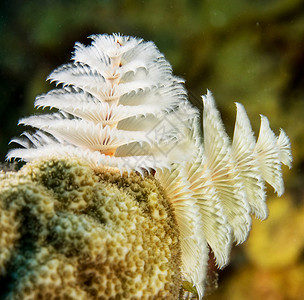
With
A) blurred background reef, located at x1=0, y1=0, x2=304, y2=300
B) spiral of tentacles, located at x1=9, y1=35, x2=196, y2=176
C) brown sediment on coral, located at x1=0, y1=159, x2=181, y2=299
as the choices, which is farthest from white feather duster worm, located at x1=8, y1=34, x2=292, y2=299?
blurred background reef, located at x1=0, y1=0, x2=304, y2=300

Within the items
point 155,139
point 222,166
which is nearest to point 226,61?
point 222,166

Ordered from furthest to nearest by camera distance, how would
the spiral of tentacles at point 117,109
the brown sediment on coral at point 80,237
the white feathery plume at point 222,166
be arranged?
1. the white feathery plume at point 222,166
2. the spiral of tentacles at point 117,109
3. the brown sediment on coral at point 80,237

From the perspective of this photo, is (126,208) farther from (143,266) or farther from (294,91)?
(294,91)

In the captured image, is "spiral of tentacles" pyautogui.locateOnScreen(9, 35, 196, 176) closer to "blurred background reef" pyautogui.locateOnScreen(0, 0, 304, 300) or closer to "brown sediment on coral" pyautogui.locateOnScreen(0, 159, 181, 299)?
"brown sediment on coral" pyautogui.locateOnScreen(0, 159, 181, 299)

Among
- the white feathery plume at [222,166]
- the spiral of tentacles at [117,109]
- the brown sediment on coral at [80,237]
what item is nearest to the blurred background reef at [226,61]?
the white feathery plume at [222,166]

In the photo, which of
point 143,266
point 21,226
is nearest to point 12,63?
point 21,226

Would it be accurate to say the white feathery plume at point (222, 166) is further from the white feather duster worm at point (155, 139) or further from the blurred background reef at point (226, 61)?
the blurred background reef at point (226, 61)

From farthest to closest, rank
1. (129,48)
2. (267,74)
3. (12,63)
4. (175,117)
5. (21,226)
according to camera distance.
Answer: (12,63) < (267,74) < (175,117) < (129,48) < (21,226)
